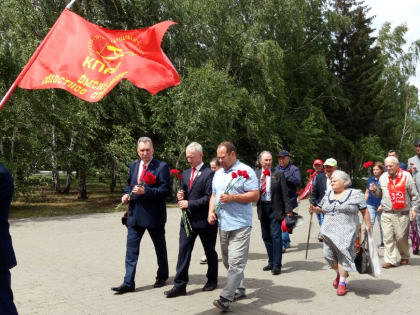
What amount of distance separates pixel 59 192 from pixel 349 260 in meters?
21.5

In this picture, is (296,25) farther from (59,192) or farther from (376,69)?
(59,192)

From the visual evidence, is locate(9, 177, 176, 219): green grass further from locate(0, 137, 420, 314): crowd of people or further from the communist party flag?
the communist party flag

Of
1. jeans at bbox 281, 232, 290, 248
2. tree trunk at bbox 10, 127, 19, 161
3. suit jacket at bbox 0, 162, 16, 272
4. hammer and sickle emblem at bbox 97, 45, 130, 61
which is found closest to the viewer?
suit jacket at bbox 0, 162, 16, 272

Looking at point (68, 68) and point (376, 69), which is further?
point (376, 69)

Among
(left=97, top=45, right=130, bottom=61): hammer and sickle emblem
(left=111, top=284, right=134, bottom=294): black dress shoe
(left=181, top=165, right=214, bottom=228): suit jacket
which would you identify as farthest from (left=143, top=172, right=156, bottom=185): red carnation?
(left=97, top=45, right=130, bottom=61): hammer and sickle emblem

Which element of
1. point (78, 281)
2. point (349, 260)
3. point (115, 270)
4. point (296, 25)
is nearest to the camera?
point (349, 260)

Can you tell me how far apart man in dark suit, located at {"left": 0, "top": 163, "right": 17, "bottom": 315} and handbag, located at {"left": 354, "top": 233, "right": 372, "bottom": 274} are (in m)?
4.30

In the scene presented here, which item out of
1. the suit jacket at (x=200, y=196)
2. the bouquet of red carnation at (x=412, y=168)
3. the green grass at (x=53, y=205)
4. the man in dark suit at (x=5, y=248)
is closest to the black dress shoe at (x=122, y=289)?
the suit jacket at (x=200, y=196)

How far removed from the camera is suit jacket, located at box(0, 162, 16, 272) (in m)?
3.64

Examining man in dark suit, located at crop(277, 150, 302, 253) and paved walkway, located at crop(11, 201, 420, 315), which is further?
man in dark suit, located at crop(277, 150, 302, 253)

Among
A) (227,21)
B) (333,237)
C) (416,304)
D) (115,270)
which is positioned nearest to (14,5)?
(227,21)

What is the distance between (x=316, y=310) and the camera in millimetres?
5410

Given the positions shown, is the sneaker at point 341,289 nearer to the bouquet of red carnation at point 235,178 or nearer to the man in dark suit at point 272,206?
the man in dark suit at point 272,206

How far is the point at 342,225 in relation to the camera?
6156 millimetres
